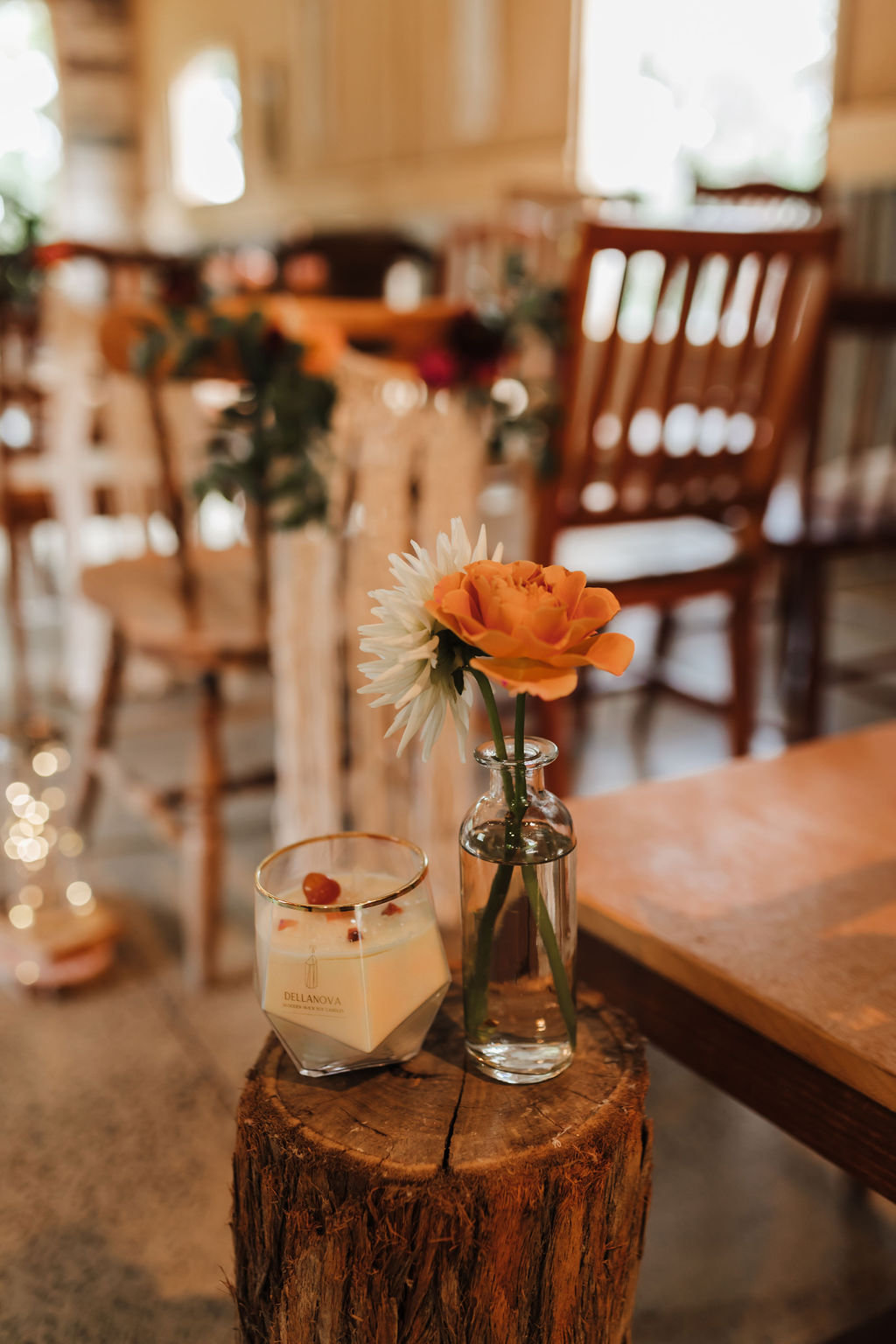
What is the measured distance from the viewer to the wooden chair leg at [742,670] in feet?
6.84

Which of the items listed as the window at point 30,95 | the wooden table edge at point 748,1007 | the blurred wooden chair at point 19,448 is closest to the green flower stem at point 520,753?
the wooden table edge at point 748,1007

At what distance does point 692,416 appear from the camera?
2021mm

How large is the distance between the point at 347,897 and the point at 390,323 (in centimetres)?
123

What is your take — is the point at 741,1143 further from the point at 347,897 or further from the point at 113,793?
the point at 113,793

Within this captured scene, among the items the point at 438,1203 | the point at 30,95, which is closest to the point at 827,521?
the point at 438,1203

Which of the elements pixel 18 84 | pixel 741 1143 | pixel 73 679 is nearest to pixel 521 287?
pixel 741 1143

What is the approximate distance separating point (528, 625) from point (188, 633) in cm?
112

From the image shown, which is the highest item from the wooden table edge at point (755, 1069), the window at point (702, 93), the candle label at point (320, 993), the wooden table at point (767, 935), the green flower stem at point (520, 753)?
the window at point (702, 93)

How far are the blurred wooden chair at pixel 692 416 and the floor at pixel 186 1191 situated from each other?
80 centimetres

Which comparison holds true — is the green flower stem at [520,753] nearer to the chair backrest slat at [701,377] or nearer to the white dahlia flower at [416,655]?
the white dahlia flower at [416,655]

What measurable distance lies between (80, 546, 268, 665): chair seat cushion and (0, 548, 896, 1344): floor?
0.50 metres

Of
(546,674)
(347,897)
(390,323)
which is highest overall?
(390,323)

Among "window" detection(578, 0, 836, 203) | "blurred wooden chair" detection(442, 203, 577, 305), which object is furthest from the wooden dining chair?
"window" detection(578, 0, 836, 203)

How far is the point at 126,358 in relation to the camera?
1708 millimetres
